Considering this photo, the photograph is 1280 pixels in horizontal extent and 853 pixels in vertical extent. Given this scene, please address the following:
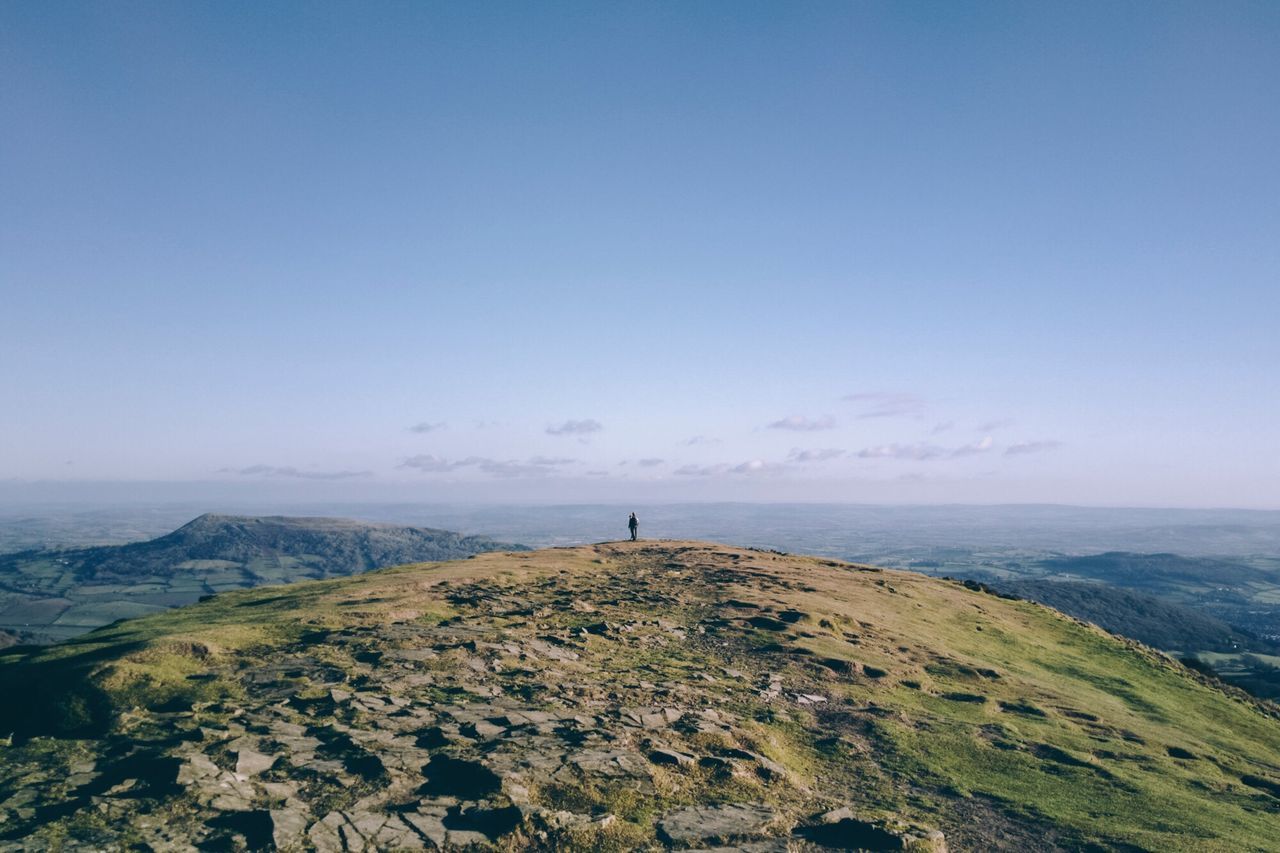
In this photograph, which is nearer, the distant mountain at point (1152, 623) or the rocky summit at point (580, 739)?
the rocky summit at point (580, 739)

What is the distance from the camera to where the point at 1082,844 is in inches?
671

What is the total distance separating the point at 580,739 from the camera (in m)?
19.4

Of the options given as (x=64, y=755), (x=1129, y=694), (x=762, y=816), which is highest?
(x=64, y=755)

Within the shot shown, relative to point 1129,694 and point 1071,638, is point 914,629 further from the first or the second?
point 1071,638

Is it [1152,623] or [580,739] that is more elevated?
[580,739]

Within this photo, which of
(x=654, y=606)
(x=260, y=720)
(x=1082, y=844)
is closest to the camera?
(x=1082, y=844)

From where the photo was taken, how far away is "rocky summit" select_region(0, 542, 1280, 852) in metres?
14.8

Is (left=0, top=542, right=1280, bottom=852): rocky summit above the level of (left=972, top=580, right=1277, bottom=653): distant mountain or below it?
above

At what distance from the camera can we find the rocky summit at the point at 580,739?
582 inches

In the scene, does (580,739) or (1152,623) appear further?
(1152,623)

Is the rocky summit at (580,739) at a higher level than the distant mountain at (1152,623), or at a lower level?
higher

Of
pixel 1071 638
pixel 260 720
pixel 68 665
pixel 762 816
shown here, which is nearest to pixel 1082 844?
pixel 762 816

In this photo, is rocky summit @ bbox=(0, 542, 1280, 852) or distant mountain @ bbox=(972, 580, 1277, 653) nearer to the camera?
rocky summit @ bbox=(0, 542, 1280, 852)

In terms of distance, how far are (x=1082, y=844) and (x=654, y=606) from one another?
2593 centimetres
